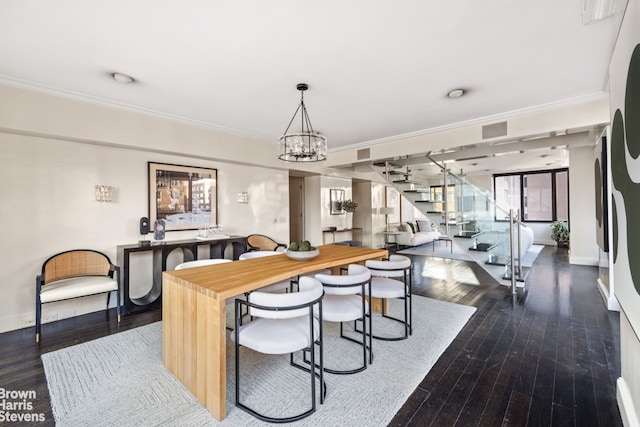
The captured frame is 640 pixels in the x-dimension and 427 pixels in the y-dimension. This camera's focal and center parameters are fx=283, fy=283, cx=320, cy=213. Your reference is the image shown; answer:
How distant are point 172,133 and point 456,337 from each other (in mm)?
4626

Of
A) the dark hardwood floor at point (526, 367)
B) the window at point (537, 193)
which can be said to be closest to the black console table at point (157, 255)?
the dark hardwood floor at point (526, 367)

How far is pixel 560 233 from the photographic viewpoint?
8.53m

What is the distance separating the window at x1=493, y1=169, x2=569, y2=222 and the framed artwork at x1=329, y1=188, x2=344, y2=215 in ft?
17.7

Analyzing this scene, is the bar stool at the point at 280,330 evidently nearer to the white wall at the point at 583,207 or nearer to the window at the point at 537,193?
the white wall at the point at 583,207

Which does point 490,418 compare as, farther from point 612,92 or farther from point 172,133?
point 172,133

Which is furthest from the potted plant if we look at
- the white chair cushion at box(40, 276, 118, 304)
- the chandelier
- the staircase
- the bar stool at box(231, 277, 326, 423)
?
the white chair cushion at box(40, 276, 118, 304)

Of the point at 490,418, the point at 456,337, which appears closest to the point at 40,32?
the point at 490,418

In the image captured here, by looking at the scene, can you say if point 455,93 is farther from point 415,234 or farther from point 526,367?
point 415,234

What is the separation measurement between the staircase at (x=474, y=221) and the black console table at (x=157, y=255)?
376 cm

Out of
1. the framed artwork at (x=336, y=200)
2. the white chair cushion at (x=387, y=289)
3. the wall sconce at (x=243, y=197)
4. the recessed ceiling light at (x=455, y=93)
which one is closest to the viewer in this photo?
the white chair cushion at (x=387, y=289)

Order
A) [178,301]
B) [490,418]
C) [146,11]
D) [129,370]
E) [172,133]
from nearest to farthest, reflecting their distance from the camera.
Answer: [490,418] < [146,11] < [178,301] < [129,370] < [172,133]

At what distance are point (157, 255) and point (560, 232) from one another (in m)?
10.6

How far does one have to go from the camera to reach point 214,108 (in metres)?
3.95

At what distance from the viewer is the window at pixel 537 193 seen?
918cm
